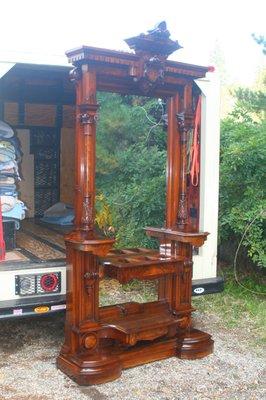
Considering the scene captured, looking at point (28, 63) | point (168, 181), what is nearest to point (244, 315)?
point (168, 181)

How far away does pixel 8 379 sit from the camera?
150 inches

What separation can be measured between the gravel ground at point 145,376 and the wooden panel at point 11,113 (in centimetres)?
353

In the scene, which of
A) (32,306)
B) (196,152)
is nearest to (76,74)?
(196,152)

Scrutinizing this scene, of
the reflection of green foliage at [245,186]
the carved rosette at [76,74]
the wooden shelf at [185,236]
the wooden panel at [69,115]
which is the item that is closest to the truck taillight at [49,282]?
the wooden shelf at [185,236]

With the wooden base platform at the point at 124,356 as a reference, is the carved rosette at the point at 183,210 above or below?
above

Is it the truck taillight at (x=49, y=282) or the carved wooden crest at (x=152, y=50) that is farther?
the truck taillight at (x=49, y=282)

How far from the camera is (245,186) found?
622 centimetres

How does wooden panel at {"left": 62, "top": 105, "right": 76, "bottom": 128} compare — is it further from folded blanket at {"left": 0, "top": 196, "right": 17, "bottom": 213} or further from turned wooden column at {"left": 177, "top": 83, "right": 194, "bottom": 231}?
turned wooden column at {"left": 177, "top": 83, "right": 194, "bottom": 231}

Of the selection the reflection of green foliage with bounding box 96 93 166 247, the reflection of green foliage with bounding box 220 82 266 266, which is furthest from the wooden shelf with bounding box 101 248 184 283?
the reflection of green foliage with bounding box 96 93 166 247

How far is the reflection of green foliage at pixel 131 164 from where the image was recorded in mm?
6285

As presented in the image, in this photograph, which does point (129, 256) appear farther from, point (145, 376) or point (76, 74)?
point (76, 74)

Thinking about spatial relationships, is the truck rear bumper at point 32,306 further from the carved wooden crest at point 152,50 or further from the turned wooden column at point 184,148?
the carved wooden crest at point 152,50

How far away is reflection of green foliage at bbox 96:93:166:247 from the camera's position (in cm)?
629

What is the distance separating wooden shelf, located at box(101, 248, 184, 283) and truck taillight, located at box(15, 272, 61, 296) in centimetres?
42
